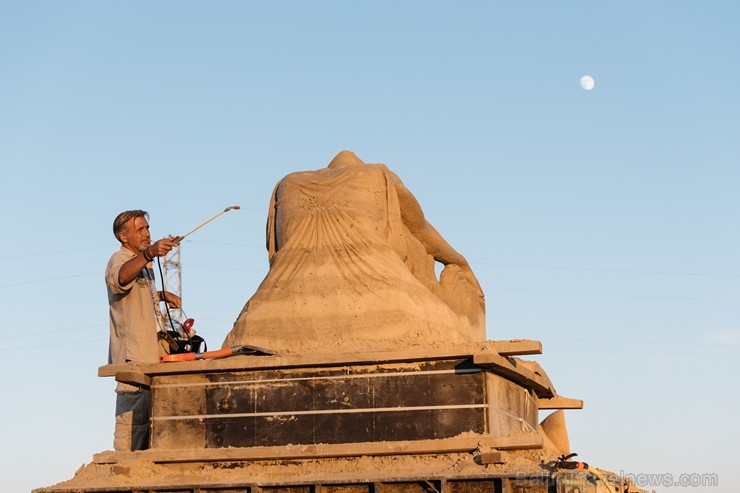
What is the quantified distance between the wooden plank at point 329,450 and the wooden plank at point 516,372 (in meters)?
0.87

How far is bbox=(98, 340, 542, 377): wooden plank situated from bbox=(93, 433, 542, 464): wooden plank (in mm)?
976

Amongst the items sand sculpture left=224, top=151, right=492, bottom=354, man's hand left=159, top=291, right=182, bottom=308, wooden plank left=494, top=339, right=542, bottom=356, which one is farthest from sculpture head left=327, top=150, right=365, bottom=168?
wooden plank left=494, top=339, right=542, bottom=356

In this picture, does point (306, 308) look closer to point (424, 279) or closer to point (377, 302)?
point (377, 302)

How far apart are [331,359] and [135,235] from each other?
2999mm

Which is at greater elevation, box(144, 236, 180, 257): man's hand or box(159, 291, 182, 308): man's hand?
box(144, 236, 180, 257): man's hand

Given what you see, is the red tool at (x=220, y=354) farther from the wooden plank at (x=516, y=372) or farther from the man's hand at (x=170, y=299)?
the wooden plank at (x=516, y=372)

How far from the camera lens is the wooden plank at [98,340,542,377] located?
1330cm

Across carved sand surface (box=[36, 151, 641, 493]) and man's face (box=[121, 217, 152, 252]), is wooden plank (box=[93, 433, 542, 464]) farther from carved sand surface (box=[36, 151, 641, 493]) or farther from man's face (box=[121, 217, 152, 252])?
man's face (box=[121, 217, 152, 252])

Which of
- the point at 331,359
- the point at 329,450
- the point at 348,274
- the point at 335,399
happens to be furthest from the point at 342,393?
the point at 348,274

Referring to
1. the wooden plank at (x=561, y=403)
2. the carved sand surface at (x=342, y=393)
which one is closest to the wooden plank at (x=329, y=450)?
the carved sand surface at (x=342, y=393)

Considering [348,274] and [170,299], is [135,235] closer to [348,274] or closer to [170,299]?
[170,299]

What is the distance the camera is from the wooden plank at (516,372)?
42.4 feet

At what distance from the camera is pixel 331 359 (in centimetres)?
1365

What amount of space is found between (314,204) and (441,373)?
12.6 ft
